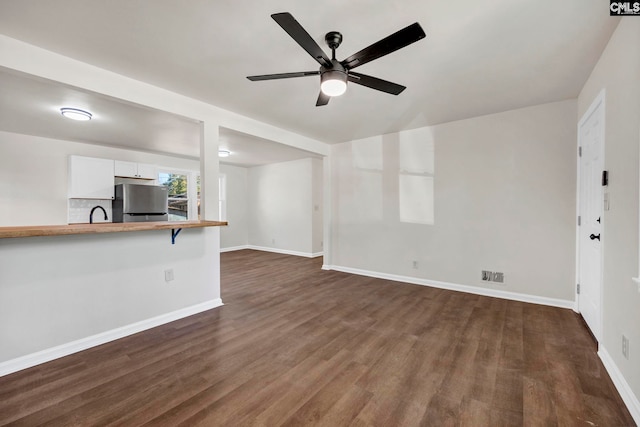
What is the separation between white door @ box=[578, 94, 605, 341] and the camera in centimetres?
236

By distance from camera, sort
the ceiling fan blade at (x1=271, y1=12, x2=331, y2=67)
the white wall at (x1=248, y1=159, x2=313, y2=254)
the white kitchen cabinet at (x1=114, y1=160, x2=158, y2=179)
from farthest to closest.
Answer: the white wall at (x1=248, y1=159, x2=313, y2=254) < the white kitchen cabinet at (x1=114, y1=160, x2=158, y2=179) < the ceiling fan blade at (x1=271, y1=12, x2=331, y2=67)

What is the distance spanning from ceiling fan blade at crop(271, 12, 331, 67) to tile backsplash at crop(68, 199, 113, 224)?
5.28 m

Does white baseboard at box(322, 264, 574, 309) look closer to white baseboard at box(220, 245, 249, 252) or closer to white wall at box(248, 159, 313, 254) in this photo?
white wall at box(248, 159, 313, 254)

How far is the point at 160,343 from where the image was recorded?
2.49 m

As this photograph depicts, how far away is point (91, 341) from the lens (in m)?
2.42

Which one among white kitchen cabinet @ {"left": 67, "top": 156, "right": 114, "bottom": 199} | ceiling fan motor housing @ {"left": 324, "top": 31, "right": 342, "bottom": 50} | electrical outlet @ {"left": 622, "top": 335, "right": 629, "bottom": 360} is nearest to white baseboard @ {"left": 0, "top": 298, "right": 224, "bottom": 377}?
ceiling fan motor housing @ {"left": 324, "top": 31, "right": 342, "bottom": 50}

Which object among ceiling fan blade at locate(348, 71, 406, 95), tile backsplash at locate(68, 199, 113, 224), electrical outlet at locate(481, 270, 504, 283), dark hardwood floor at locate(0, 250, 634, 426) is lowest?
dark hardwood floor at locate(0, 250, 634, 426)

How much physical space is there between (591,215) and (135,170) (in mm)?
6950

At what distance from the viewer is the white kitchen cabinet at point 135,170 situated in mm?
5189

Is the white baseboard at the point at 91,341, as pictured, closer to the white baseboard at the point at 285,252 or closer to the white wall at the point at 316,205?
the white baseboard at the point at 285,252

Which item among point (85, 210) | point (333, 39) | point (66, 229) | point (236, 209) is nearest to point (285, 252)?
point (236, 209)

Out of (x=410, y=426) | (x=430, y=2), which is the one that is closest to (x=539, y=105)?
(x=430, y=2)

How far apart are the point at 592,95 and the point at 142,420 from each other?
4.36 meters

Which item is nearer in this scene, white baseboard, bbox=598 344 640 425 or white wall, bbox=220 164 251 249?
white baseboard, bbox=598 344 640 425
